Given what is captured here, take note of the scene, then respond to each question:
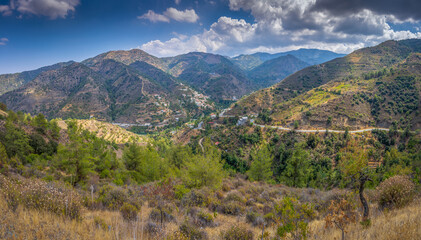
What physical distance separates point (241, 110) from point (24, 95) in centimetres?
18788

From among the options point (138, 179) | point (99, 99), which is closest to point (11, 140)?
point (138, 179)

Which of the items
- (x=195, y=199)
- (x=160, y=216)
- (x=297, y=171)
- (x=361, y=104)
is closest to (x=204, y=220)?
(x=160, y=216)

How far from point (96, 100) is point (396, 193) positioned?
184 metres

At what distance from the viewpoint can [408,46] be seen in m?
116

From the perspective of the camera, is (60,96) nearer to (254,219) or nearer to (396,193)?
(254,219)

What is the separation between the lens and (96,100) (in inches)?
6043

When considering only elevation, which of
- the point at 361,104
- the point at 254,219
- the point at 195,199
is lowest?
the point at 195,199

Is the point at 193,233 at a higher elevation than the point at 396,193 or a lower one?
lower

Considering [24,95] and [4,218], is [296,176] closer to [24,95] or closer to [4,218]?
[4,218]

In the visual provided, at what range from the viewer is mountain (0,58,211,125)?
5384 inches

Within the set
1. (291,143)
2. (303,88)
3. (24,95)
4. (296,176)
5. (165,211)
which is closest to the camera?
(165,211)

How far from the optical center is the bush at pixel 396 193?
18.7ft

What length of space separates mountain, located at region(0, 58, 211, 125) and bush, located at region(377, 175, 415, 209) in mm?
129601

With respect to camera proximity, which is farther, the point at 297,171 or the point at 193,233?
the point at 297,171
